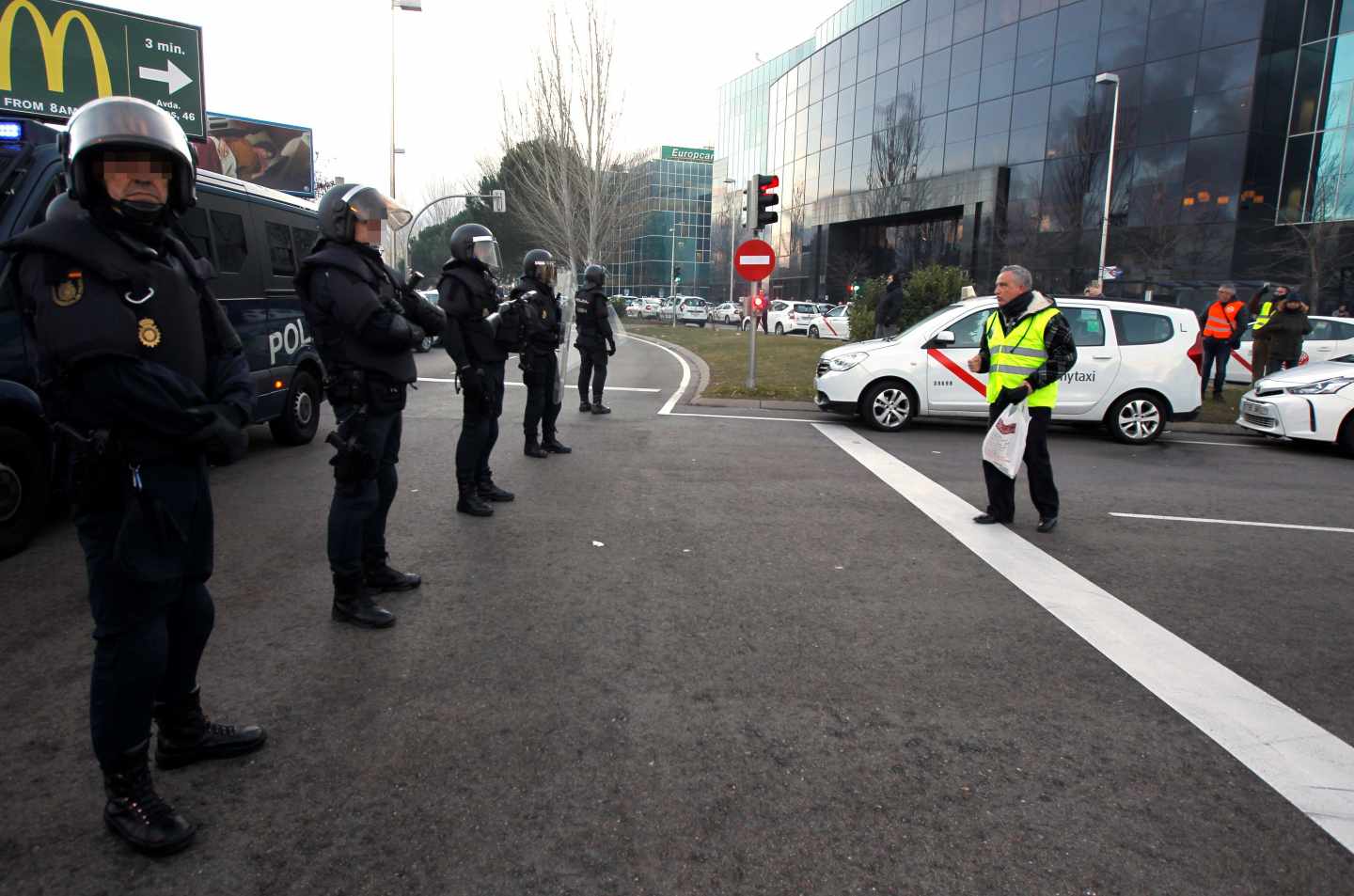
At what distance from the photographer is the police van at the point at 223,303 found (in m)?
4.81

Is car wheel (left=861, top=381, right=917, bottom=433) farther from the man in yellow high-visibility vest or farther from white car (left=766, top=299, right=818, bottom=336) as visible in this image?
white car (left=766, top=299, right=818, bottom=336)

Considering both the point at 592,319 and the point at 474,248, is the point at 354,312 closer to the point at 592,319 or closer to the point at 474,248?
the point at 474,248

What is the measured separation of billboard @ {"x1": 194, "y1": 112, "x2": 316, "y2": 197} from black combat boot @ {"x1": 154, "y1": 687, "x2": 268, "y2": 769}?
102 feet

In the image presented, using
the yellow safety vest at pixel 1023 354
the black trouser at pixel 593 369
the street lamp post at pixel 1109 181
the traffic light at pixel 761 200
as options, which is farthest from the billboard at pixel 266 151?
the yellow safety vest at pixel 1023 354

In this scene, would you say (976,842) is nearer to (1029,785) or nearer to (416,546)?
(1029,785)

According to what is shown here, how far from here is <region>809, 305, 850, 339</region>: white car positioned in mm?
32188

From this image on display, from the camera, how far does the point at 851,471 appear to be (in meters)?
7.87

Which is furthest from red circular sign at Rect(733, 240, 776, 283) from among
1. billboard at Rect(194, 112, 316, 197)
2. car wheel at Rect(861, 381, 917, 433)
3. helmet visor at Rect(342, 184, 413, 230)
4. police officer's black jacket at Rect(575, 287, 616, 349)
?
billboard at Rect(194, 112, 316, 197)

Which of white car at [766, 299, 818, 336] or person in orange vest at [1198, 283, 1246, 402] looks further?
white car at [766, 299, 818, 336]

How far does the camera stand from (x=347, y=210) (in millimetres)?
3764

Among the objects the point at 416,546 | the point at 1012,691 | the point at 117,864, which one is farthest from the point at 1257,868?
the point at 416,546

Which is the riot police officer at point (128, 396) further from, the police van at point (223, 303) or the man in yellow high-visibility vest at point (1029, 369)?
the man in yellow high-visibility vest at point (1029, 369)

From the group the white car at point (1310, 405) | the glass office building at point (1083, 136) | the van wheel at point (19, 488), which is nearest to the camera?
the van wheel at point (19, 488)

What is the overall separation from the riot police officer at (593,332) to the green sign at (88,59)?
700cm
